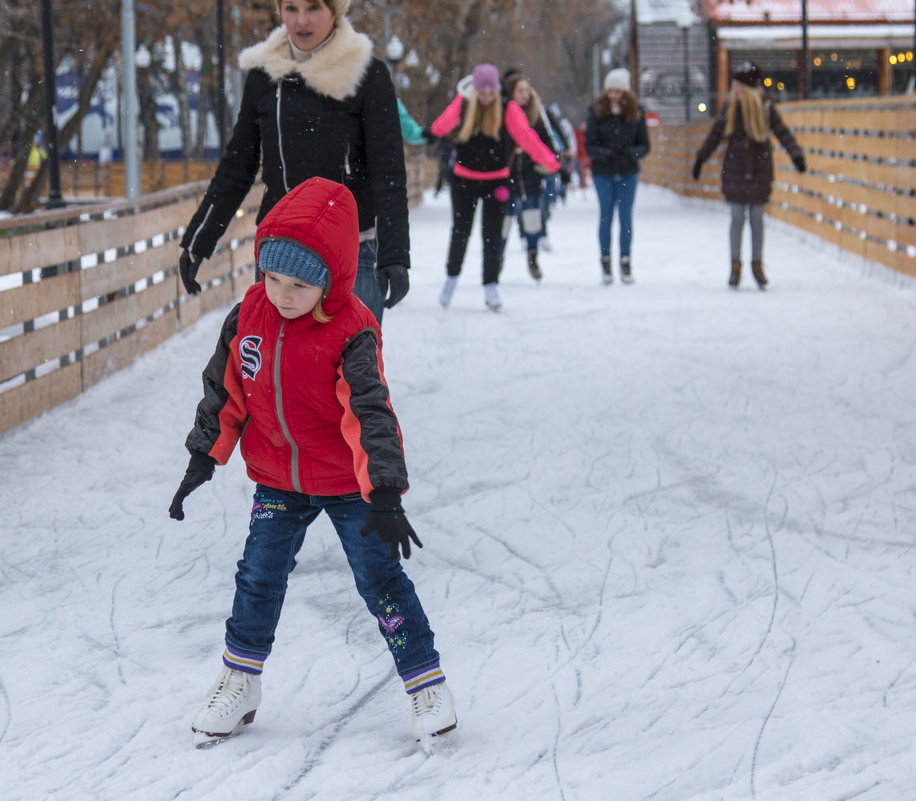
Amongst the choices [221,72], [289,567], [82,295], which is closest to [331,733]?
[289,567]

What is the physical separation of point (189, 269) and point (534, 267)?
7.20 metres

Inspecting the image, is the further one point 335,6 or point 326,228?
point 335,6

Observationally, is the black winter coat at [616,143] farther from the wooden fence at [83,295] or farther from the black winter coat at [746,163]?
the wooden fence at [83,295]

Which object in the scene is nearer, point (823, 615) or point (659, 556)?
point (823, 615)

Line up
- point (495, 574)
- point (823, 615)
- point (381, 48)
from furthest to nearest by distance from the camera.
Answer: point (381, 48) → point (495, 574) → point (823, 615)

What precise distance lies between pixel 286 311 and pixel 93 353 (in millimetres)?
4577

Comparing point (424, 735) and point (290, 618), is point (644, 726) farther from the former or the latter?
point (290, 618)

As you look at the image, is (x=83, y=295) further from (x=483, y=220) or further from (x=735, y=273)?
(x=735, y=273)

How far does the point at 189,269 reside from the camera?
4305 mm

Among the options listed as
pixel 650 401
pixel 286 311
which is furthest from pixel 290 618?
pixel 650 401

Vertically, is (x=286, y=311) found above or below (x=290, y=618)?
above

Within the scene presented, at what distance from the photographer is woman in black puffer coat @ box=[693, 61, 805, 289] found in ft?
32.8

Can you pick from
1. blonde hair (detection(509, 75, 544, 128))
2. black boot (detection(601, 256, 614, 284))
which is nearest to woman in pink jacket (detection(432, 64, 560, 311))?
blonde hair (detection(509, 75, 544, 128))

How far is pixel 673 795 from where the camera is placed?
259cm
